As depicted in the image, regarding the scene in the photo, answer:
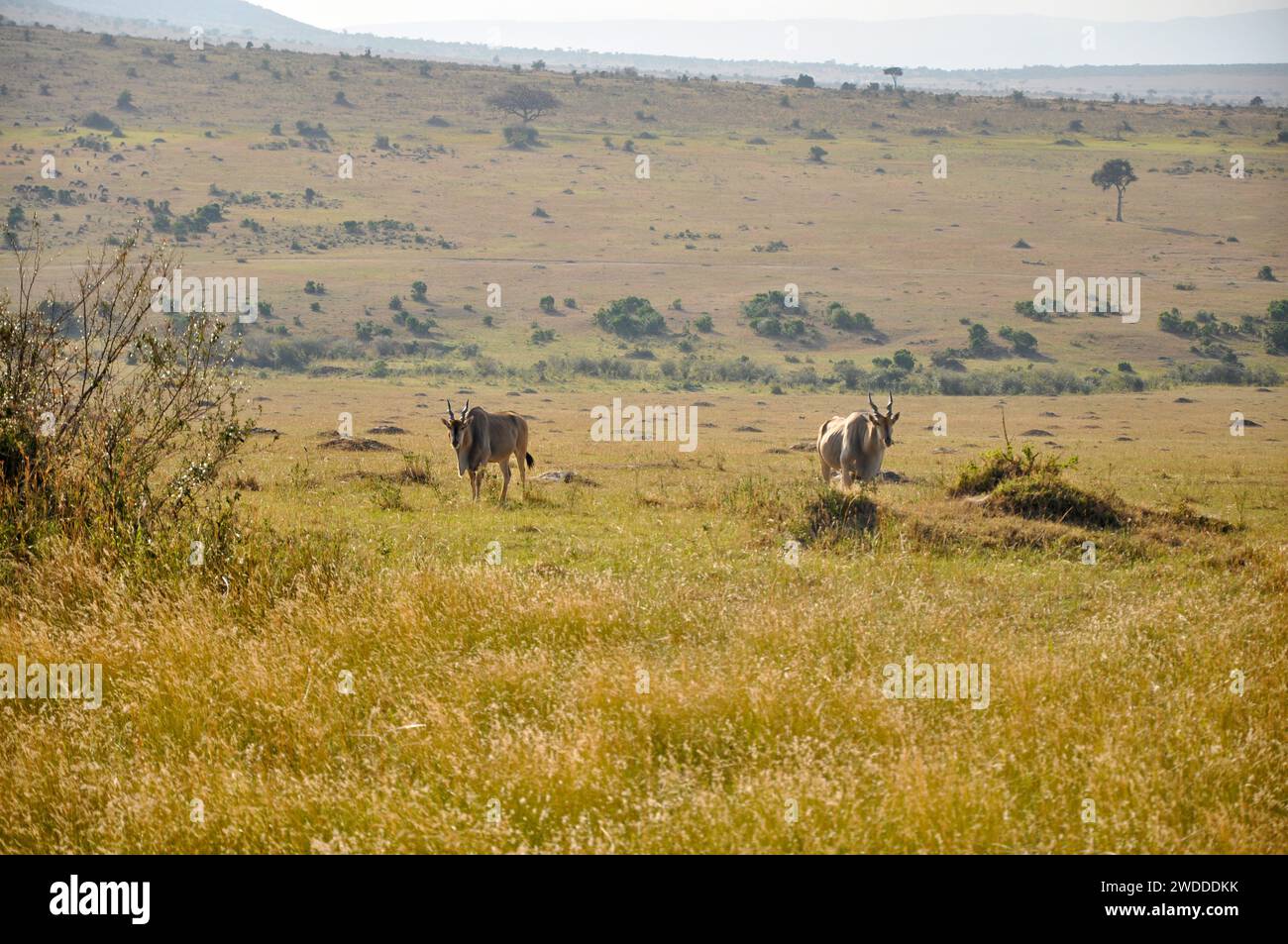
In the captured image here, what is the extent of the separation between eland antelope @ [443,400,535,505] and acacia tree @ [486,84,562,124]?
9585 centimetres

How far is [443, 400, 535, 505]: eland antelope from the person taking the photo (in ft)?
56.9

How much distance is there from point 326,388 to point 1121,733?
38563mm

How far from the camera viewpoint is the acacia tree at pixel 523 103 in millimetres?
110125

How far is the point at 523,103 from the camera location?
110188mm

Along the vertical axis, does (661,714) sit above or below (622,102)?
below

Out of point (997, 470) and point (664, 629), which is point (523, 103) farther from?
point (664, 629)

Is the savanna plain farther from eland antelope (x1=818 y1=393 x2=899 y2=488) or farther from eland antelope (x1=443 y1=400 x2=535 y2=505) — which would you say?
eland antelope (x1=818 y1=393 x2=899 y2=488)

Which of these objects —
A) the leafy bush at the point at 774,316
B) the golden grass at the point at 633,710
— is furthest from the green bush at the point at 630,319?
the golden grass at the point at 633,710

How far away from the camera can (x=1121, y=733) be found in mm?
7199

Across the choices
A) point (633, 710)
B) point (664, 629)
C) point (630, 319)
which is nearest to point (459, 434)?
point (664, 629)
